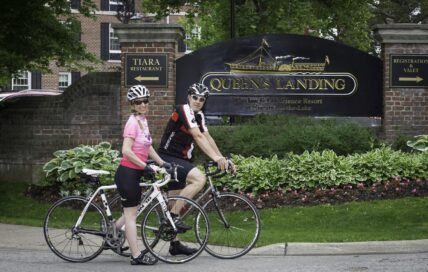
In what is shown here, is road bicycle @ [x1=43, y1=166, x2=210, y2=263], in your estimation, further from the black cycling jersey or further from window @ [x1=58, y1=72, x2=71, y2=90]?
window @ [x1=58, y1=72, x2=71, y2=90]

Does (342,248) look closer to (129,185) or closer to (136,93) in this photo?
(129,185)

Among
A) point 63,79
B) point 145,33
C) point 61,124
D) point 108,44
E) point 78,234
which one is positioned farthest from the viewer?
point 63,79

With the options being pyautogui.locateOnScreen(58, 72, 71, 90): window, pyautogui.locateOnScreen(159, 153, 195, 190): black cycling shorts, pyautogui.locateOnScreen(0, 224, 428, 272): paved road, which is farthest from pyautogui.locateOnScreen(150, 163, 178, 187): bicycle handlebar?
pyautogui.locateOnScreen(58, 72, 71, 90): window

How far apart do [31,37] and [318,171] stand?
21.5 ft

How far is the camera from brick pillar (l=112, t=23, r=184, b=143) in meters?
14.7

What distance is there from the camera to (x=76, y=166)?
505 inches

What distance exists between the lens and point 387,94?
48.9ft

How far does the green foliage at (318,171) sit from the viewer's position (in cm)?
1195

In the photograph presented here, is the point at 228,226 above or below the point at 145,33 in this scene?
below

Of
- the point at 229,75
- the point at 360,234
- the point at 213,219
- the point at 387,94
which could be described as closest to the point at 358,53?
the point at 387,94

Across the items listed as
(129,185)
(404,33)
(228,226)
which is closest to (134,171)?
(129,185)

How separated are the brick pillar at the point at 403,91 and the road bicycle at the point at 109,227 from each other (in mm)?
7193

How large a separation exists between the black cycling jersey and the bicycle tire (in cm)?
64

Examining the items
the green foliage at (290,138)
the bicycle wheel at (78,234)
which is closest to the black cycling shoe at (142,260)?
the bicycle wheel at (78,234)
